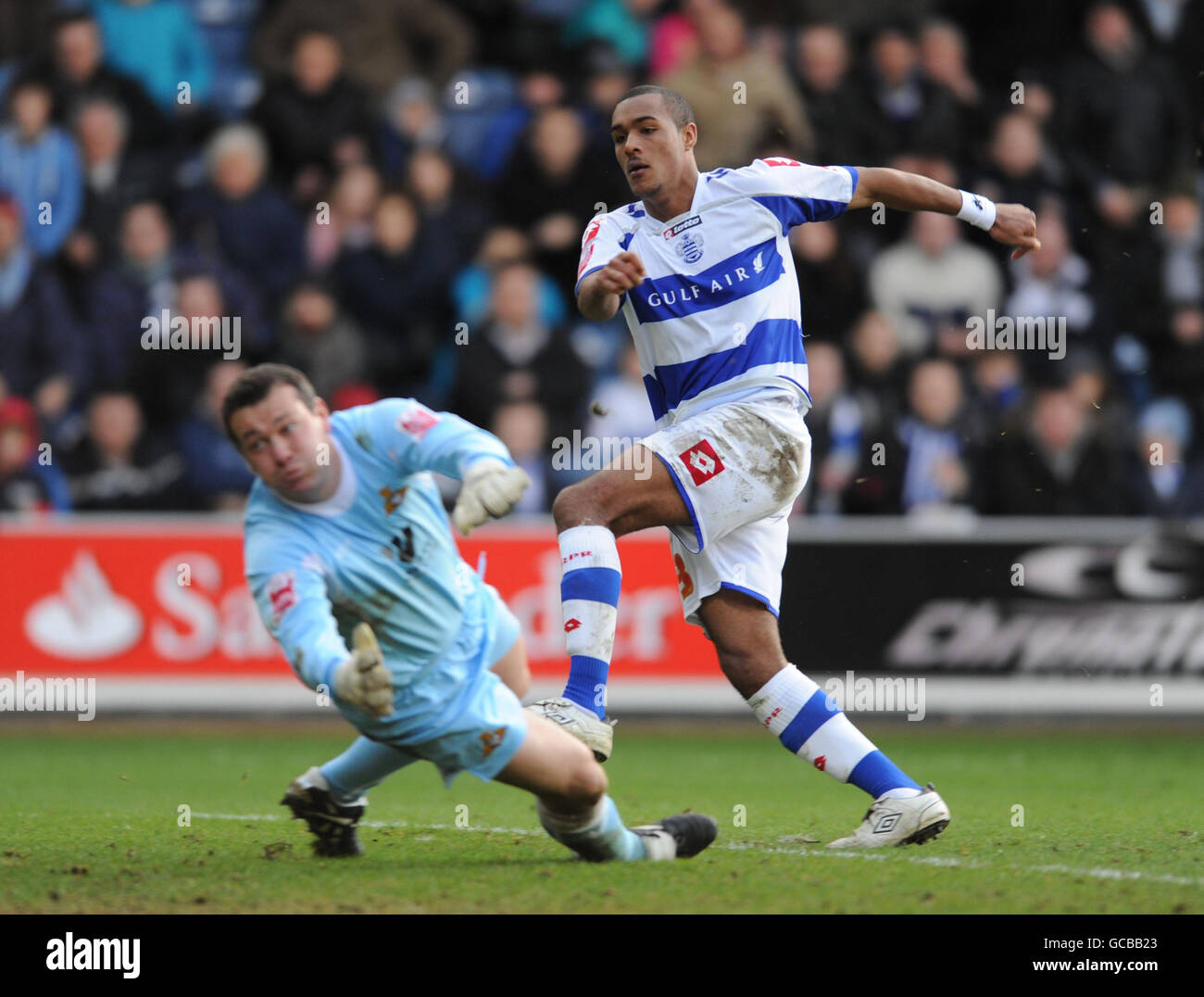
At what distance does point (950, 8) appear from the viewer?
13.9m

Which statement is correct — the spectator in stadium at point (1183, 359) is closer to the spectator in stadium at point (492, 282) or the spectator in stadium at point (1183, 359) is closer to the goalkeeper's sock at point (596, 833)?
the spectator in stadium at point (492, 282)

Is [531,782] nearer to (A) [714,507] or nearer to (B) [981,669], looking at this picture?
(A) [714,507]

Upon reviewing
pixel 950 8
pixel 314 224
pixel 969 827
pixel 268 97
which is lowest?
pixel 969 827

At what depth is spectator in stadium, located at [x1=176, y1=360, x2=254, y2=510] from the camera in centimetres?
1148

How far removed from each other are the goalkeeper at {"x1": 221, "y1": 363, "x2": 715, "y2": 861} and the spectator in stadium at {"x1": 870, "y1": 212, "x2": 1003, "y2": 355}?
23.8 feet

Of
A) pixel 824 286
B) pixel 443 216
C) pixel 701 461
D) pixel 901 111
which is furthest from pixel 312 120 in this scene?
pixel 701 461

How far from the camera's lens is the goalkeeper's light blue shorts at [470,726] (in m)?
4.89

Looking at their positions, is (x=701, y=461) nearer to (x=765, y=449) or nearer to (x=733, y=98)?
(x=765, y=449)

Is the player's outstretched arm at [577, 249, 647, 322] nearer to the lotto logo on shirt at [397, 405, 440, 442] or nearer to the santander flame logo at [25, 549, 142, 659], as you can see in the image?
the lotto logo on shirt at [397, 405, 440, 442]

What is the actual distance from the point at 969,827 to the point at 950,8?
914 cm

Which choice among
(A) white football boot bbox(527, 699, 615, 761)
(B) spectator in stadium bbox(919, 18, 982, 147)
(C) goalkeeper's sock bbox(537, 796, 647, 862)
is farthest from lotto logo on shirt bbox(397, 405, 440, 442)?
(B) spectator in stadium bbox(919, 18, 982, 147)

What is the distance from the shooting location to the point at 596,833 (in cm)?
525

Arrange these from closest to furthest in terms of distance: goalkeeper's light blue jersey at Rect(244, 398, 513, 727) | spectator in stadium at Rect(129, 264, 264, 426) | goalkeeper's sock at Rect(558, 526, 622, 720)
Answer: goalkeeper's light blue jersey at Rect(244, 398, 513, 727)
goalkeeper's sock at Rect(558, 526, 622, 720)
spectator in stadium at Rect(129, 264, 264, 426)

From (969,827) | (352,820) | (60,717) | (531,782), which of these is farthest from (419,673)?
(60,717)
